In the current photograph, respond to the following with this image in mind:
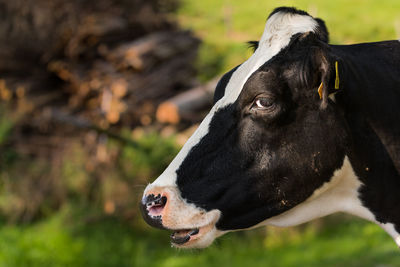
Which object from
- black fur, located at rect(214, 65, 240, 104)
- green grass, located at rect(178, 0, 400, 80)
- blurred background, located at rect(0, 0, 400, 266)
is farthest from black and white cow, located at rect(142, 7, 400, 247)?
green grass, located at rect(178, 0, 400, 80)

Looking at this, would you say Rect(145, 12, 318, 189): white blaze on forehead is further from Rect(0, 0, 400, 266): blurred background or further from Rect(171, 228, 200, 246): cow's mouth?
Rect(0, 0, 400, 266): blurred background

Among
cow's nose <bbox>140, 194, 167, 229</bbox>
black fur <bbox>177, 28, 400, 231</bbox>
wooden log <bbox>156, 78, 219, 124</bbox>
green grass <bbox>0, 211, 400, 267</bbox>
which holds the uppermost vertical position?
black fur <bbox>177, 28, 400, 231</bbox>

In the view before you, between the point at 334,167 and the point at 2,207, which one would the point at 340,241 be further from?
the point at 334,167

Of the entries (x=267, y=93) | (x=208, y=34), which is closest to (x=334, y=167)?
(x=267, y=93)

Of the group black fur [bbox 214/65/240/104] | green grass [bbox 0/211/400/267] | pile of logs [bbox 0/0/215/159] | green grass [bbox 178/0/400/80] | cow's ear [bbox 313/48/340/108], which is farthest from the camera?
green grass [bbox 178/0/400/80]

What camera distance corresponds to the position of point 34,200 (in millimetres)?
6316

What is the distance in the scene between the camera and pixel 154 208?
2.24 metres

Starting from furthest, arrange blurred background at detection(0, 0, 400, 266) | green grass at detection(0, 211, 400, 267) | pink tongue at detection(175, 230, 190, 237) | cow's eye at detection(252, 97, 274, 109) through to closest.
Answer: blurred background at detection(0, 0, 400, 266) → green grass at detection(0, 211, 400, 267) → pink tongue at detection(175, 230, 190, 237) → cow's eye at detection(252, 97, 274, 109)

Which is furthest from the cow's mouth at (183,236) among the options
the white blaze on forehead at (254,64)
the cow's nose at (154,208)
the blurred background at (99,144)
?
the blurred background at (99,144)

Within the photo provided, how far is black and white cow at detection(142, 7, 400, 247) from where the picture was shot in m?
2.21

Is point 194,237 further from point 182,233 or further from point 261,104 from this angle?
point 261,104

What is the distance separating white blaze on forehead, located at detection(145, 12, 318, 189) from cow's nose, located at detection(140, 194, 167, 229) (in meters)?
0.06

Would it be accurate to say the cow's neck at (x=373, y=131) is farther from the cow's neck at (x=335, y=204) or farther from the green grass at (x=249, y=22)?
the green grass at (x=249, y=22)

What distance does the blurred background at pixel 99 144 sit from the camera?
6.08 metres
